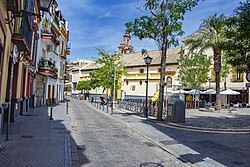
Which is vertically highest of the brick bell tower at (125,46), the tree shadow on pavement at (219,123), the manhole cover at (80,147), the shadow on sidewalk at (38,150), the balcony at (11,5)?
the brick bell tower at (125,46)

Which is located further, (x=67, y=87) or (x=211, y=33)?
(x=67, y=87)

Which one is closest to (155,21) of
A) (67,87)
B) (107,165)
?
(107,165)

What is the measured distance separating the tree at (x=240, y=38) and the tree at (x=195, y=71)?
19.7m

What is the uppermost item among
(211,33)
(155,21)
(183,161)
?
(211,33)

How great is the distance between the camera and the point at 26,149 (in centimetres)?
684

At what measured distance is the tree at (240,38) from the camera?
1173cm

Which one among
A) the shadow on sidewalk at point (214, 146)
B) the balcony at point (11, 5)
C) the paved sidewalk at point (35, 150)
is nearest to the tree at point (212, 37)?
the shadow on sidewalk at point (214, 146)

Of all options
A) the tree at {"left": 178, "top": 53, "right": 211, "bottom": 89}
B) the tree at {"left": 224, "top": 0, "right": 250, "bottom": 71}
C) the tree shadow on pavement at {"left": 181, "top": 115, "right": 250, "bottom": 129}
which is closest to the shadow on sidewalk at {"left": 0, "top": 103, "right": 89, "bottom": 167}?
the tree shadow on pavement at {"left": 181, "top": 115, "right": 250, "bottom": 129}

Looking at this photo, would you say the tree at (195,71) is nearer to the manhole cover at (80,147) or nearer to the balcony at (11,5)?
the manhole cover at (80,147)

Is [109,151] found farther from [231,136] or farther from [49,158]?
[231,136]

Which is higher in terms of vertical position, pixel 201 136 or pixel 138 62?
pixel 138 62

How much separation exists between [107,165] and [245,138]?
7.20 meters

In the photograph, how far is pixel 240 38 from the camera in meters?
12.1

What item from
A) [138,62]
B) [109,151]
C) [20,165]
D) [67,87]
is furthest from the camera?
→ [67,87]
